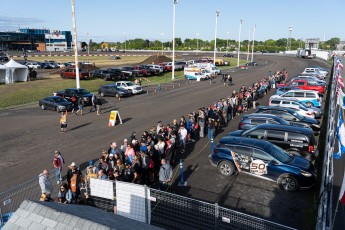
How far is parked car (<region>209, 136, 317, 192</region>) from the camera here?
11.6 m

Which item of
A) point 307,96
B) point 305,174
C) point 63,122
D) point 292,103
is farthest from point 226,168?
point 307,96

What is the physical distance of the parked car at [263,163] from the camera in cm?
1162

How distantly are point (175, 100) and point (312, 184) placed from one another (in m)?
20.8

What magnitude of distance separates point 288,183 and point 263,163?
115 centimetres

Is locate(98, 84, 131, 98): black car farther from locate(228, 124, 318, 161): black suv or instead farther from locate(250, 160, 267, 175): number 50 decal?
locate(250, 160, 267, 175): number 50 decal

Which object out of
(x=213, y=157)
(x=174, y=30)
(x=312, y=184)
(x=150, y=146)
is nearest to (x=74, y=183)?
(x=150, y=146)

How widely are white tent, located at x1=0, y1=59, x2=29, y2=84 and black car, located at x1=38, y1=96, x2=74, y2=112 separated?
1709 cm

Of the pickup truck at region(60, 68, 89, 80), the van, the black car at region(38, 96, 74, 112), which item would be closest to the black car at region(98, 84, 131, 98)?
the black car at region(38, 96, 74, 112)

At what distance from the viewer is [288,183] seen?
38.3 ft

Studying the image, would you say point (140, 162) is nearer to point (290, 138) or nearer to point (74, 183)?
point (74, 183)

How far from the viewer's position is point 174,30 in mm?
47094

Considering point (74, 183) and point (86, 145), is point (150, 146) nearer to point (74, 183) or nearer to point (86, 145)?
point (74, 183)

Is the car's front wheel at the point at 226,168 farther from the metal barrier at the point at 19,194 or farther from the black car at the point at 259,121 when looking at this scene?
the metal barrier at the point at 19,194

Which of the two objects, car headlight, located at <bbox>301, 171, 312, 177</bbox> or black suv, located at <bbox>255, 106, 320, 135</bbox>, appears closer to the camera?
car headlight, located at <bbox>301, 171, 312, 177</bbox>
